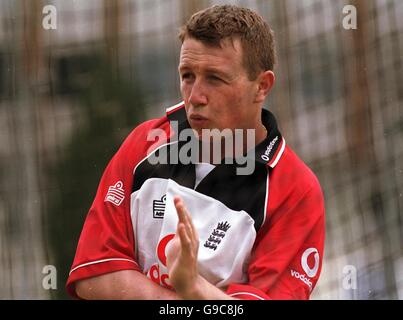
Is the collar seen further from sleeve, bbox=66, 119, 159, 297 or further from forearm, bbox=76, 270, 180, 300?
forearm, bbox=76, 270, 180, 300

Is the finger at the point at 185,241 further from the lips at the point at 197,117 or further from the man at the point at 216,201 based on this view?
the lips at the point at 197,117

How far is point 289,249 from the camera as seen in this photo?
1308 mm

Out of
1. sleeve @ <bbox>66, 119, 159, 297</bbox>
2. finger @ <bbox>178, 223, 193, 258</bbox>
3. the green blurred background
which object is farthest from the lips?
the green blurred background

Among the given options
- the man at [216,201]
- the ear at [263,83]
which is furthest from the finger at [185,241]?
the ear at [263,83]

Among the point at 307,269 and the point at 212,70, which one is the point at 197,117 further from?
the point at 307,269

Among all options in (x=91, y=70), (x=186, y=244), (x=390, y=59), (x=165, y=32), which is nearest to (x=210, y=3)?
(x=165, y=32)

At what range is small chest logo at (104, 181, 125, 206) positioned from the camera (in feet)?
4.44

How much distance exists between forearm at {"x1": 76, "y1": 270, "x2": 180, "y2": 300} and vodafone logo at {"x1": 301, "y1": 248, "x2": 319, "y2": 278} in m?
0.24

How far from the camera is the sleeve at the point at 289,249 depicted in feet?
4.24

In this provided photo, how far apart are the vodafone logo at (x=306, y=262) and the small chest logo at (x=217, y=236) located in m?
0.15

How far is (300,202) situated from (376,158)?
0.92m

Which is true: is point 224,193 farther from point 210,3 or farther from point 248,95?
point 210,3

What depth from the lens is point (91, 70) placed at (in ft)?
7.07

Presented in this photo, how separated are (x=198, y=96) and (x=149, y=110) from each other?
0.83 metres
